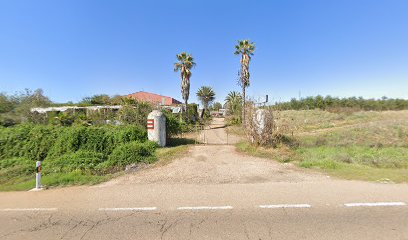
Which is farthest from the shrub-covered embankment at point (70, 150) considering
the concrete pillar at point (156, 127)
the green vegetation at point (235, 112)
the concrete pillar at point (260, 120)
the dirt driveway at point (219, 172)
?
the green vegetation at point (235, 112)

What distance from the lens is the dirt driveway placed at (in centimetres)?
643

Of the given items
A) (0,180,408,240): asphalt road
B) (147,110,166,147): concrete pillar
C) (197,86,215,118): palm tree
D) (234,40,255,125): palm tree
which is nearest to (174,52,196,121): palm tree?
(234,40,255,125): palm tree

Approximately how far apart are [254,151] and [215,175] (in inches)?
154

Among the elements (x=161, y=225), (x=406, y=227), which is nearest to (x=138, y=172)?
(x=161, y=225)

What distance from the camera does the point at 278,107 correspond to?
1125 cm

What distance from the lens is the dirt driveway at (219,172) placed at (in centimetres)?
643

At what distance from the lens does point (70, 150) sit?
33.7ft

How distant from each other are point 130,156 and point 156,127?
264cm

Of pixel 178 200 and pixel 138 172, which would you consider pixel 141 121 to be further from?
pixel 178 200

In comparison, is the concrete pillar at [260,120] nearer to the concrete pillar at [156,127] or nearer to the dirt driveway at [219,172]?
the dirt driveway at [219,172]

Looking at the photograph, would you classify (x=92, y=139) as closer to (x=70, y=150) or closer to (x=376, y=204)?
(x=70, y=150)

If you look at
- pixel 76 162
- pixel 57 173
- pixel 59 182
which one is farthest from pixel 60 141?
pixel 59 182

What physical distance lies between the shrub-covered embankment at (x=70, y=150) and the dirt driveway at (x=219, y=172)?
1.50 meters

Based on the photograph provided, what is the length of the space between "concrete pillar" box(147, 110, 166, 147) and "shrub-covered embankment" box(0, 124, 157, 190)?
0.50m
